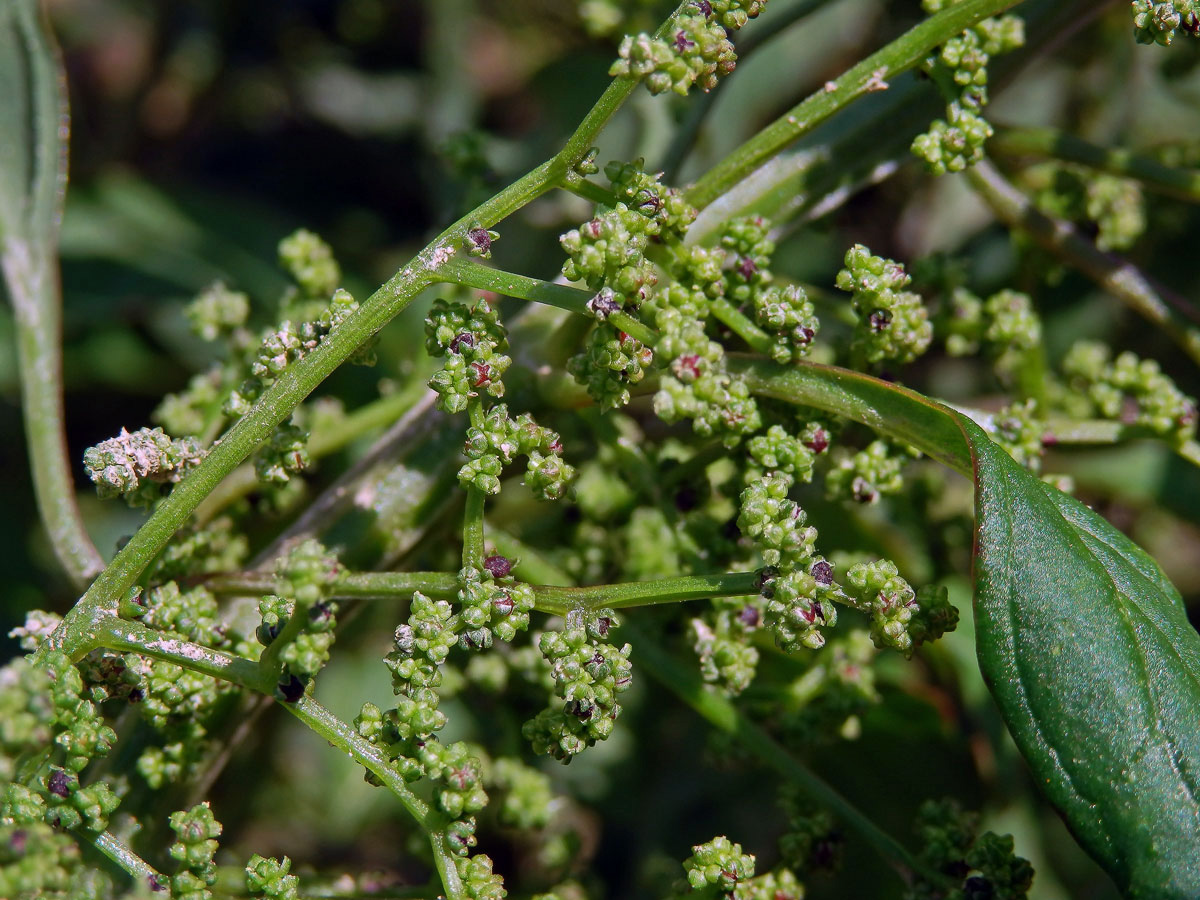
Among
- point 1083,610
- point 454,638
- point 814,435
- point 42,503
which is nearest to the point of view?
point 1083,610

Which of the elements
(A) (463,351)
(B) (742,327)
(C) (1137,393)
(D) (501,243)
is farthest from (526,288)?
(D) (501,243)

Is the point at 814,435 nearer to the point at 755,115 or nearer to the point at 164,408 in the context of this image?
the point at 164,408

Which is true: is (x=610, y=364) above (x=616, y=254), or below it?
below

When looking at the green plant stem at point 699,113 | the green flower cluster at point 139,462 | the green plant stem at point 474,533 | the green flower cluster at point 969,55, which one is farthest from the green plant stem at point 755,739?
the green flower cluster at point 969,55

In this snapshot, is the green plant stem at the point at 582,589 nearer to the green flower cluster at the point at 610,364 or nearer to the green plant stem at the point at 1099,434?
the green flower cluster at the point at 610,364

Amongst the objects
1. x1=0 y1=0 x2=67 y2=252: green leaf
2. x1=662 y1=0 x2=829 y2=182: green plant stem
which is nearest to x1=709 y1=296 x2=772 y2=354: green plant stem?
x1=662 y1=0 x2=829 y2=182: green plant stem

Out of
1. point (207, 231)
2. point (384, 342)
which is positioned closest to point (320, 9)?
point (207, 231)

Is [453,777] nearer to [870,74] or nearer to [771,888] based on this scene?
[771,888]
